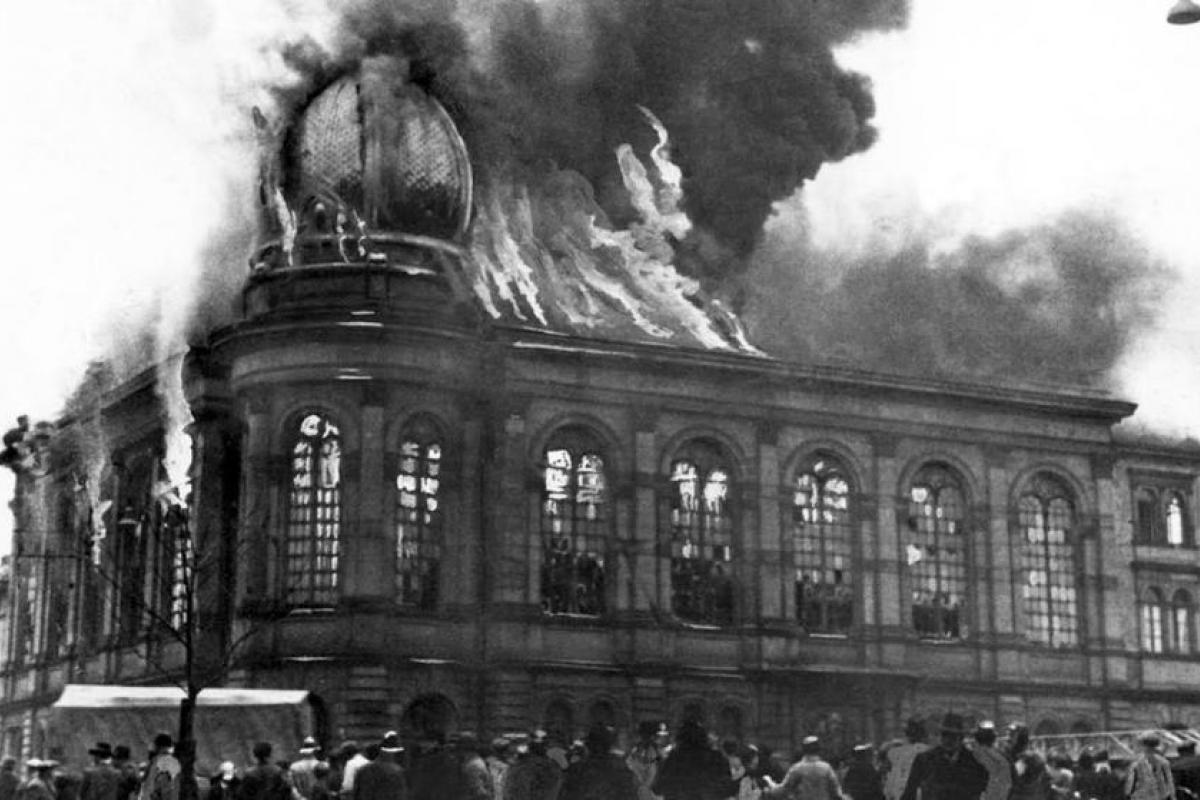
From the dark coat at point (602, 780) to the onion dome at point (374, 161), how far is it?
31.1 metres

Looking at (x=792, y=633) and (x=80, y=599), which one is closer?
(x=792, y=633)

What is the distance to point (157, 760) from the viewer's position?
89.2 ft

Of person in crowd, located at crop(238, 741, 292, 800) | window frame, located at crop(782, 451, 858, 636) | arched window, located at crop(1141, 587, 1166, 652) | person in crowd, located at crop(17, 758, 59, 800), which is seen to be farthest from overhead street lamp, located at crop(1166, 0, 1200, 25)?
arched window, located at crop(1141, 587, 1166, 652)

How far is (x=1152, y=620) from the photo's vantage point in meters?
59.8

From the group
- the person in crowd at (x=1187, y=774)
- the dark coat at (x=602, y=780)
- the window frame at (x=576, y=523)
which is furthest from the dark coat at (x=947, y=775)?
the window frame at (x=576, y=523)

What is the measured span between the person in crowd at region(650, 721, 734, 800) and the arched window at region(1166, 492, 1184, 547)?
1634 inches

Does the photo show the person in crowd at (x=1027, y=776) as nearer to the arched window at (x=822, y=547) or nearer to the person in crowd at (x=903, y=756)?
the person in crowd at (x=903, y=756)

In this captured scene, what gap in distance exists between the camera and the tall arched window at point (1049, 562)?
5578 cm

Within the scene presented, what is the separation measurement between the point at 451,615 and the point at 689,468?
304 inches

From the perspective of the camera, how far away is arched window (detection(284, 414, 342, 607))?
154 feet

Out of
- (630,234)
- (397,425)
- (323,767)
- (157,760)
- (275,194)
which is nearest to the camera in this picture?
(157,760)

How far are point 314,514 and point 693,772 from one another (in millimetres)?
26467

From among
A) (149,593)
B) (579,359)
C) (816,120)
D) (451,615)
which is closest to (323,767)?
(451,615)

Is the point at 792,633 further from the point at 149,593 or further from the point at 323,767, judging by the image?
the point at 323,767
